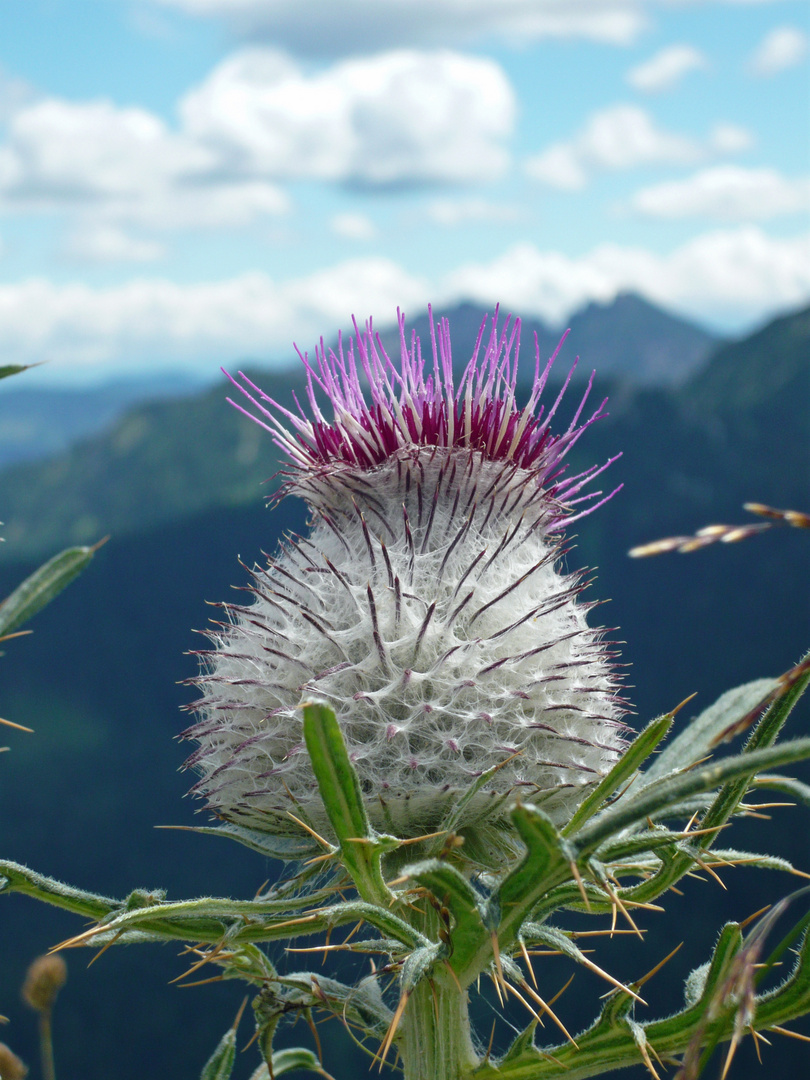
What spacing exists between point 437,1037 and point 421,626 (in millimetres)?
1367

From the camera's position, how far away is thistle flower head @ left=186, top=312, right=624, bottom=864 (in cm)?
293

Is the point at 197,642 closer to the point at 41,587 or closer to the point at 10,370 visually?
the point at 41,587

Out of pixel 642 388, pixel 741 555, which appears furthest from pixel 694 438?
pixel 741 555

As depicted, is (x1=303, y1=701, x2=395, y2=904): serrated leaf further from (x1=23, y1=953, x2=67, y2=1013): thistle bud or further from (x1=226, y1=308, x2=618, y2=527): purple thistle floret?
(x1=23, y1=953, x2=67, y2=1013): thistle bud

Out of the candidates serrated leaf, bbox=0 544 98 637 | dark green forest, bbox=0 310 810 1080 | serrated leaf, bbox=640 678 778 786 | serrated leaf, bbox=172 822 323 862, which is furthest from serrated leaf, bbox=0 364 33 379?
dark green forest, bbox=0 310 810 1080

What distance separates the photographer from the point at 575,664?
307cm

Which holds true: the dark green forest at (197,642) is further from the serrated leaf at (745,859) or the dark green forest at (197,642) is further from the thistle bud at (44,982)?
the serrated leaf at (745,859)

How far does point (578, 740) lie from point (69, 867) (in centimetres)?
14394

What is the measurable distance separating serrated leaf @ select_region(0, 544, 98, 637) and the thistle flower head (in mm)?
609

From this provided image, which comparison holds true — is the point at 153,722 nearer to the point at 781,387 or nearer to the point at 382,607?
the point at 781,387

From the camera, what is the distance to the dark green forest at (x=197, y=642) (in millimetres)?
116562

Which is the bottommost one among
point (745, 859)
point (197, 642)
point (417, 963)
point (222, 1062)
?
point (197, 642)

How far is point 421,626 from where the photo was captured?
Result: 2.97 metres

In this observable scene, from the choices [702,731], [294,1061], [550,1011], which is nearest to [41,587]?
[294,1061]
